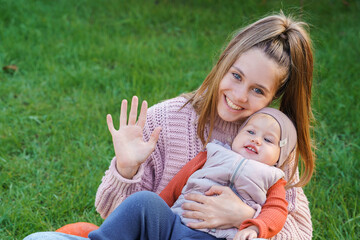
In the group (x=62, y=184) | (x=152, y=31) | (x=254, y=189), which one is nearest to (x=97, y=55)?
(x=152, y=31)

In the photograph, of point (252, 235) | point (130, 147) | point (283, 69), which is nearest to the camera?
point (252, 235)

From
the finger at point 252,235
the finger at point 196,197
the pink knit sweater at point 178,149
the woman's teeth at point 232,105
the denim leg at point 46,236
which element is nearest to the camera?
the finger at point 252,235

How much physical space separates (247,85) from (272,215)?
25.0 inches

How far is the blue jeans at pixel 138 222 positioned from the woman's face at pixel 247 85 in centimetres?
61

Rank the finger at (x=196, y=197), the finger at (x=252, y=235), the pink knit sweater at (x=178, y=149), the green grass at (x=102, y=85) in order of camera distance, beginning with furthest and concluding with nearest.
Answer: the green grass at (x=102, y=85) < the pink knit sweater at (x=178, y=149) < the finger at (x=196, y=197) < the finger at (x=252, y=235)

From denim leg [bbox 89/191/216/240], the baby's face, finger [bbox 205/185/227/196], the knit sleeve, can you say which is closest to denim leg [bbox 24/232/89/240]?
denim leg [bbox 89/191/216/240]

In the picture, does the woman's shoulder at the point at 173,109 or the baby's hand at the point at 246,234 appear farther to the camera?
the woman's shoulder at the point at 173,109

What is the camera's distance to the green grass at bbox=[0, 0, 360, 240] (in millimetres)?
3029

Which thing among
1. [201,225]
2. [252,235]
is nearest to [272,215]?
[252,235]

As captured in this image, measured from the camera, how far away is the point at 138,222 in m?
1.96

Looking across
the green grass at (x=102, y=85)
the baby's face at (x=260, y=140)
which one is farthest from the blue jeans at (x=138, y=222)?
the green grass at (x=102, y=85)

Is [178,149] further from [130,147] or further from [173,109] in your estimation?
[130,147]

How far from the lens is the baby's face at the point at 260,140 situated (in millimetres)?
2186

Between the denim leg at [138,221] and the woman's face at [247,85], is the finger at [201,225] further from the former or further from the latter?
the woman's face at [247,85]
